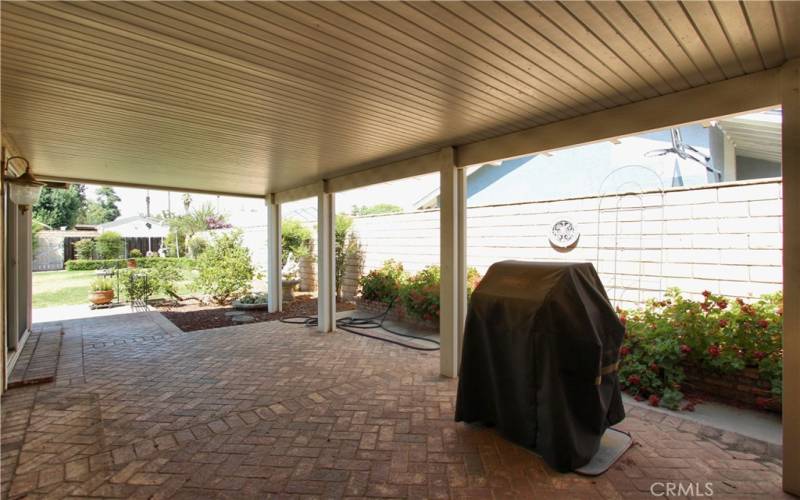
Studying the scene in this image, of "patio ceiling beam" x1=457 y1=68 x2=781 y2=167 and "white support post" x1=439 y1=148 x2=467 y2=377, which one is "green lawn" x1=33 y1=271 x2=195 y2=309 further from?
"patio ceiling beam" x1=457 y1=68 x2=781 y2=167

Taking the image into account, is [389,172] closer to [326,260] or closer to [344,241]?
[326,260]

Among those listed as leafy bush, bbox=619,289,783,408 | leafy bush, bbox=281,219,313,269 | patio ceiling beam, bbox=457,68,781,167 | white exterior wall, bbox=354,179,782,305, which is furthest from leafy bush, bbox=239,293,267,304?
leafy bush, bbox=619,289,783,408

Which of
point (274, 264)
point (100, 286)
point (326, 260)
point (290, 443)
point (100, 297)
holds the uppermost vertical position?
point (326, 260)

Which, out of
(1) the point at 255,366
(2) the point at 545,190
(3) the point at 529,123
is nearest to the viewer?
(3) the point at 529,123

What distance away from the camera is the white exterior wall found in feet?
12.6

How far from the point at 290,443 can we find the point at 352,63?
2716 millimetres

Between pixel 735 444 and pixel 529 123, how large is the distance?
9.73 ft

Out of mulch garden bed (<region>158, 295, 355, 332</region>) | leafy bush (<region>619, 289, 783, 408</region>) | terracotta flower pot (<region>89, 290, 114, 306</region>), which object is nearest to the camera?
leafy bush (<region>619, 289, 783, 408</region>)

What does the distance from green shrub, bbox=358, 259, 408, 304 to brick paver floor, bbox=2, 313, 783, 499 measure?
316 centimetres

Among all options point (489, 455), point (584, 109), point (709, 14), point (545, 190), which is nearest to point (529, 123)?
point (584, 109)

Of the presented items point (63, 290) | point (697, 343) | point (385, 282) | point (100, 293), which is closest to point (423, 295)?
point (385, 282)

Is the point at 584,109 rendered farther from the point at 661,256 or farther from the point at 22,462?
the point at 22,462

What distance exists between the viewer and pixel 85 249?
19.4 m

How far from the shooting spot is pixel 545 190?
31.8 ft
